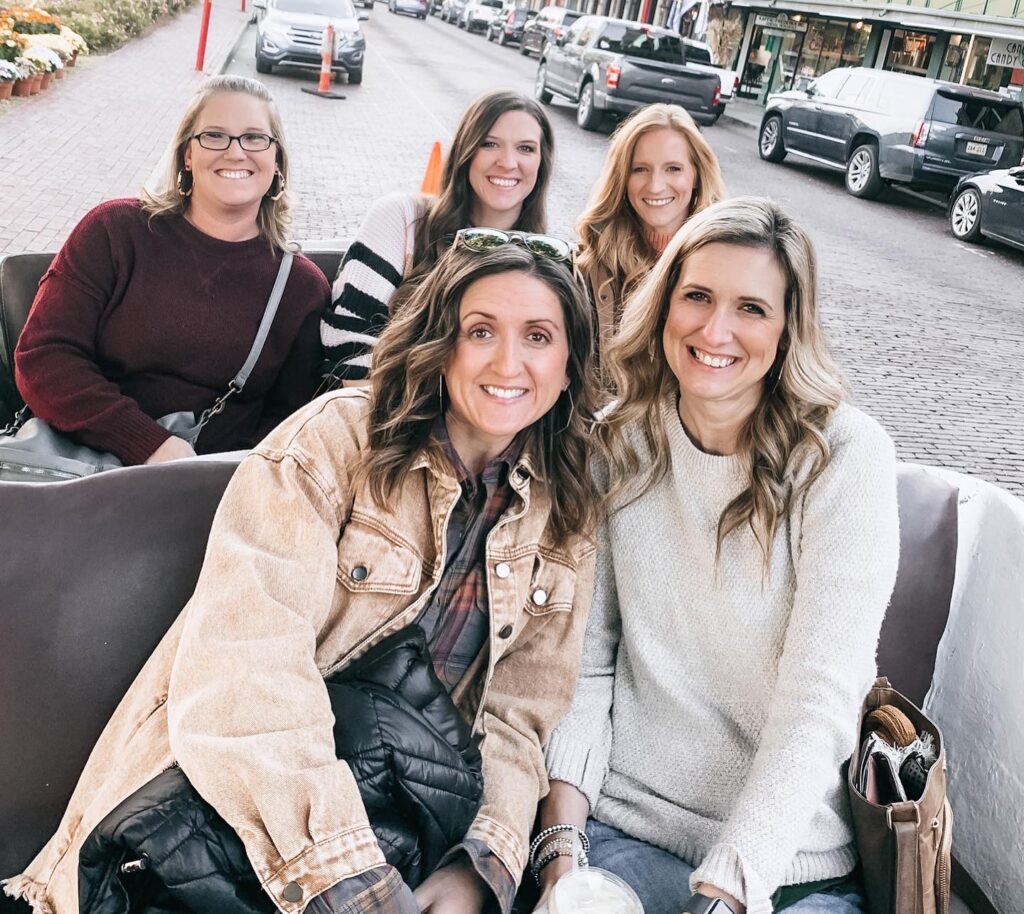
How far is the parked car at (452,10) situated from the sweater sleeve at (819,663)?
1781 inches

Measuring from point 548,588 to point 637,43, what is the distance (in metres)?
18.4

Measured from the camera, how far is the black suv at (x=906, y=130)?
15.5m

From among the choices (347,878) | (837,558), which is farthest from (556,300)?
(347,878)

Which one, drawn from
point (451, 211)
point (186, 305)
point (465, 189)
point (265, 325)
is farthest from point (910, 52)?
point (186, 305)

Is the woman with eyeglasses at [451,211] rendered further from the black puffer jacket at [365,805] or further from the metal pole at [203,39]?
the metal pole at [203,39]

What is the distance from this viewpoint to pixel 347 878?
182 cm

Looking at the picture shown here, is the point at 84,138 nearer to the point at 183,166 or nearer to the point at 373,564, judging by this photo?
the point at 183,166

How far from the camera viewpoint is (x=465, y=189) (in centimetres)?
426

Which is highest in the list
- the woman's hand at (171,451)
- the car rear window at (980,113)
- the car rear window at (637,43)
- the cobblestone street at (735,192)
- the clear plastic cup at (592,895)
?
the car rear window at (637,43)

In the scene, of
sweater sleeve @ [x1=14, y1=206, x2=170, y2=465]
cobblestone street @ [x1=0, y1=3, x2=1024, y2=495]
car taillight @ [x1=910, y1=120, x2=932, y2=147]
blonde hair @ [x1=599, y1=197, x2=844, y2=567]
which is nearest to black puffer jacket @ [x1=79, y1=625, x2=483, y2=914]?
blonde hair @ [x1=599, y1=197, x2=844, y2=567]

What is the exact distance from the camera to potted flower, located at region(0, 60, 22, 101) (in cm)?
1311

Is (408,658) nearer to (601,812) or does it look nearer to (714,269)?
(601,812)

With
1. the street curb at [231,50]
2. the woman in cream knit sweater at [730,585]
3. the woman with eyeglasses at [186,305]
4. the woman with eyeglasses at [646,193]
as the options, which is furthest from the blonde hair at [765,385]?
the street curb at [231,50]

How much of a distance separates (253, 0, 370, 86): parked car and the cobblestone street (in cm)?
61
